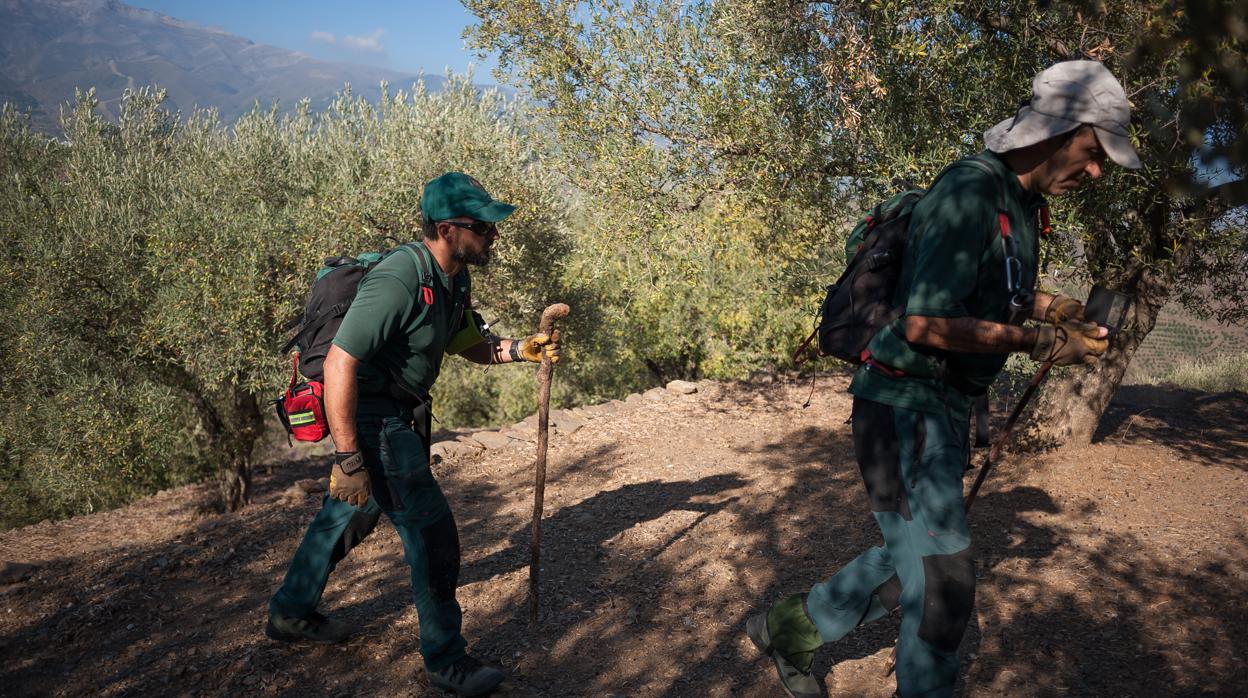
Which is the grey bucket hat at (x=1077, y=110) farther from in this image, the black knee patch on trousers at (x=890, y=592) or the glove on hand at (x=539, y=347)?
the glove on hand at (x=539, y=347)

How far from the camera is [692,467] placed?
7.46m

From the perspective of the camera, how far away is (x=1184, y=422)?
325 inches

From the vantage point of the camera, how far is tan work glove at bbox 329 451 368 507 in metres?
3.28

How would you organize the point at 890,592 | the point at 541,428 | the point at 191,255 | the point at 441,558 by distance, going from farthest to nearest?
the point at 191,255
the point at 541,428
the point at 441,558
the point at 890,592

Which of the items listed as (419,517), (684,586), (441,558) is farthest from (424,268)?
(684,586)

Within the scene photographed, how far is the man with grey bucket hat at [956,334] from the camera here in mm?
2574

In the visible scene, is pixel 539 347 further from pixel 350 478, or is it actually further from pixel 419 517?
pixel 350 478

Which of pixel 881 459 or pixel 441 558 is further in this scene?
pixel 441 558

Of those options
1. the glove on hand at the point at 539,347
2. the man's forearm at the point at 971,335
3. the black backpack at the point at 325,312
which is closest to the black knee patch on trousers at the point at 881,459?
the man's forearm at the point at 971,335

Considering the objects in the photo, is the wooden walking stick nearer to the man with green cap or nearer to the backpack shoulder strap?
the man with green cap

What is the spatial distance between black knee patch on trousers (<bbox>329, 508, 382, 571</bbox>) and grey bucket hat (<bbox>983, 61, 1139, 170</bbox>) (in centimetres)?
321

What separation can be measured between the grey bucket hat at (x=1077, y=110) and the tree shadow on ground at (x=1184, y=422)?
5382 millimetres

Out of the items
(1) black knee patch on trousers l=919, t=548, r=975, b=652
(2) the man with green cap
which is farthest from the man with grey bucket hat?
(2) the man with green cap

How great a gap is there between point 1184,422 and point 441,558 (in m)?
8.10
